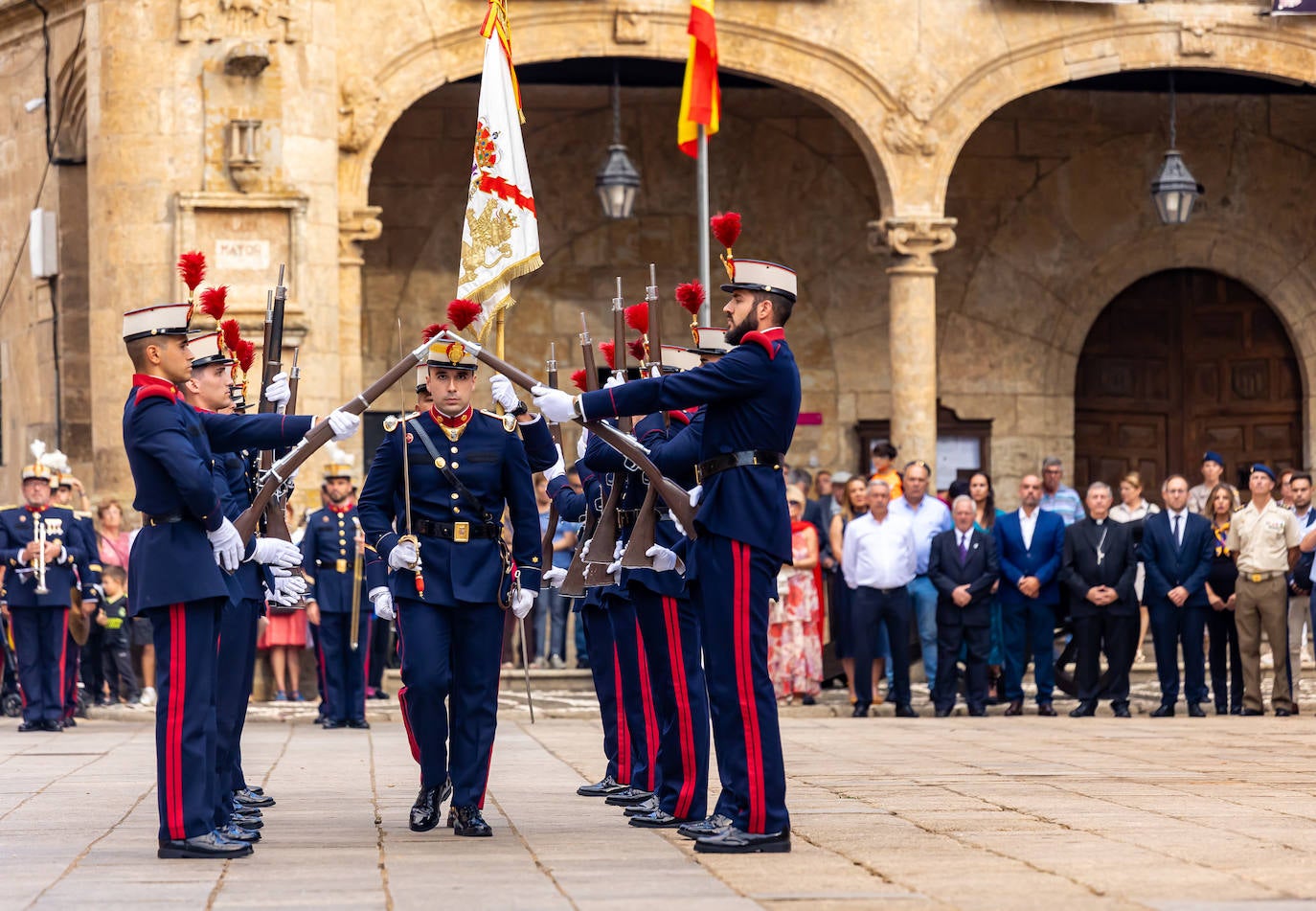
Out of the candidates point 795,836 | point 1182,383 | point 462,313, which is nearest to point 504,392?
point 462,313

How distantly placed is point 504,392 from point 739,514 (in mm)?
1354

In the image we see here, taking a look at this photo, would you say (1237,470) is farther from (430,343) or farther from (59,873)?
(59,873)

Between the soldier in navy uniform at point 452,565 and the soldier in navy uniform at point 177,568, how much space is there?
1.85ft

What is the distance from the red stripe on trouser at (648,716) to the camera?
881cm

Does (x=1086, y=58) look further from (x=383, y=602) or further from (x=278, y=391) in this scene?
(x=383, y=602)

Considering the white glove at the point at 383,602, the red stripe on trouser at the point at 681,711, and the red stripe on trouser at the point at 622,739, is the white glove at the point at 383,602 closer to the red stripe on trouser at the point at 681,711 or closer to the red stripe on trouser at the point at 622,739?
the red stripe on trouser at the point at 681,711

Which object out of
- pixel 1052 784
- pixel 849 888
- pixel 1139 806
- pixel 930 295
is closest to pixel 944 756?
pixel 1052 784

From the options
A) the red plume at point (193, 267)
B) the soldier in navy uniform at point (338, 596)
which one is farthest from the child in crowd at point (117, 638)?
the red plume at point (193, 267)

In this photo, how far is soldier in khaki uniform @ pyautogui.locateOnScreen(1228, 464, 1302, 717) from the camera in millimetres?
14305

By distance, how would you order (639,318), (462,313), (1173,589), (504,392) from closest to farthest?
(462,313) < (504,392) < (639,318) < (1173,589)

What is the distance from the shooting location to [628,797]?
884cm

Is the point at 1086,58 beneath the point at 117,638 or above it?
above

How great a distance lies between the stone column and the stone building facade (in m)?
0.03

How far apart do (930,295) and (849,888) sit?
12450mm
